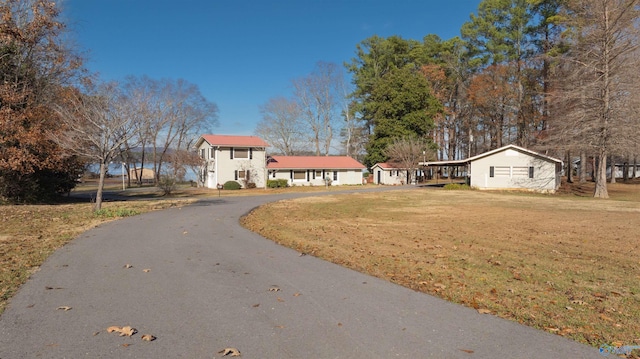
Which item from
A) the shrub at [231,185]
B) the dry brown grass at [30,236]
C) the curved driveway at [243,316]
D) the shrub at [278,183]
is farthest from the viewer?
the shrub at [278,183]

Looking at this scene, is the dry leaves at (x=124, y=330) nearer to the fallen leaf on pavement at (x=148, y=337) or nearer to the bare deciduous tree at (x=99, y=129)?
the fallen leaf on pavement at (x=148, y=337)

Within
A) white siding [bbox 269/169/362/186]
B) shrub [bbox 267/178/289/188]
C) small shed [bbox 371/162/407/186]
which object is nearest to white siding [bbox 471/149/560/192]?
small shed [bbox 371/162/407/186]

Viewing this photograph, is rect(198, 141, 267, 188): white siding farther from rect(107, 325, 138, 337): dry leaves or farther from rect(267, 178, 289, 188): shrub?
rect(107, 325, 138, 337): dry leaves

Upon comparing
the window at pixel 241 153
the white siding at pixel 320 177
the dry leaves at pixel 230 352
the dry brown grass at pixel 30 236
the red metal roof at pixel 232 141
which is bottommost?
the dry leaves at pixel 230 352

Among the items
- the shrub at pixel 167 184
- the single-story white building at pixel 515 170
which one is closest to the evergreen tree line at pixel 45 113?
the shrub at pixel 167 184

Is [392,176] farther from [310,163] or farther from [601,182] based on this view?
[601,182]

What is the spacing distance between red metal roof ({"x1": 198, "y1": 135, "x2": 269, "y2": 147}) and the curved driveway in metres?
34.3

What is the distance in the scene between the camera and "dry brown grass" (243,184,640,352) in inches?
176

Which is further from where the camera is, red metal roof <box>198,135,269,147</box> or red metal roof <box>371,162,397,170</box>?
red metal roof <box>371,162,397,170</box>

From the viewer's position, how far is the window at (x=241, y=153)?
135ft

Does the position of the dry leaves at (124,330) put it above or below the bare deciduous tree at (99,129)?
below

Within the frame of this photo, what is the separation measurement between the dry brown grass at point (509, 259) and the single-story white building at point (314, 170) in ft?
99.0

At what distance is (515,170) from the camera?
33.2 meters

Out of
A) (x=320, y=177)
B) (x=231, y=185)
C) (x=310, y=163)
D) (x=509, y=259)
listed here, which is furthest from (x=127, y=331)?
(x=320, y=177)
